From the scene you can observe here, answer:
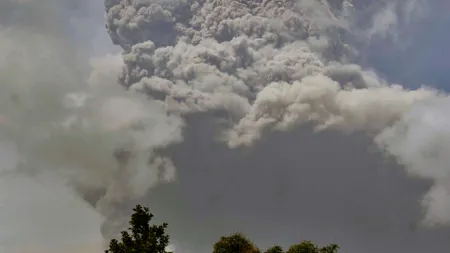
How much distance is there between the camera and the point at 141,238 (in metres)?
27.4

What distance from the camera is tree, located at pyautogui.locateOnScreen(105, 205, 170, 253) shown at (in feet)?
86.1

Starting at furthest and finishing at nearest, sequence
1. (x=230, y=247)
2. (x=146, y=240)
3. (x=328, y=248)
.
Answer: (x=230, y=247), (x=328, y=248), (x=146, y=240)

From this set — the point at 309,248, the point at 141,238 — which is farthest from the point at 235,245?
the point at 141,238

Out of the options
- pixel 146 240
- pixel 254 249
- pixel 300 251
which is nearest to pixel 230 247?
pixel 254 249

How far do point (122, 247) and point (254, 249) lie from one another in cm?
2561

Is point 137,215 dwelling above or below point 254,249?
below

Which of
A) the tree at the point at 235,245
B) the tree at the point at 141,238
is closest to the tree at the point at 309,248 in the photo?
the tree at the point at 235,245

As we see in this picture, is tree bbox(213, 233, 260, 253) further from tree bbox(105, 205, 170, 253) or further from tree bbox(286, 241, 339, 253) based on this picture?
tree bbox(105, 205, 170, 253)

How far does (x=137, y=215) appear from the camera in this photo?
27.3m

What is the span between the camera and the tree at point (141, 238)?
2625cm

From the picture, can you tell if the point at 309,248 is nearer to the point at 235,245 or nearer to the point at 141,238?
the point at 235,245

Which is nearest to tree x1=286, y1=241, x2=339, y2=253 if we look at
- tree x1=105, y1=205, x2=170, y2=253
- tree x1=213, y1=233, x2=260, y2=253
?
tree x1=213, y1=233, x2=260, y2=253

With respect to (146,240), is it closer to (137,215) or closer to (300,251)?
(137,215)

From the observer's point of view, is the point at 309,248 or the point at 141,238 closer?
the point at 141,238
